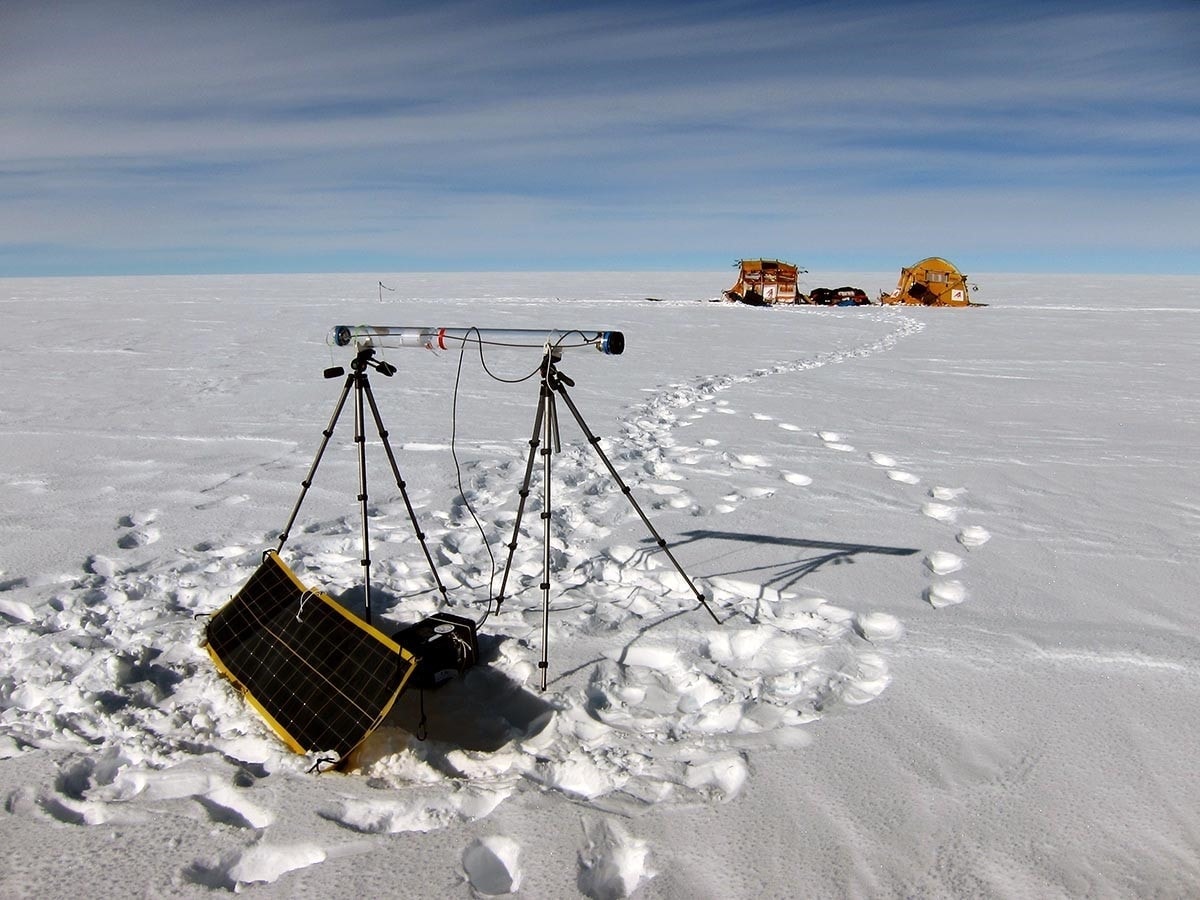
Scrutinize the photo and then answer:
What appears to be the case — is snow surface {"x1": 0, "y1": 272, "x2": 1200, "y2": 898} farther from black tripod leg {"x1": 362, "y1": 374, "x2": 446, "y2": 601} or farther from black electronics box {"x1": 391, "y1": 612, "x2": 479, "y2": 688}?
black tripod leg {"x1": 362, "y1": 374, "x2": 446, "y2": 601}

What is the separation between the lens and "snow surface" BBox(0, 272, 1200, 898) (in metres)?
2.12

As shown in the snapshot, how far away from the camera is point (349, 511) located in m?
4.93

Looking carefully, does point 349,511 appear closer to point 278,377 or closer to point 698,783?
point 698,783

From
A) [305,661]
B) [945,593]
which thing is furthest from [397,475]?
[945,593]

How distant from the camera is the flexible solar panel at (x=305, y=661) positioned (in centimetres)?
256

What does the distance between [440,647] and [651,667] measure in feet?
2.71

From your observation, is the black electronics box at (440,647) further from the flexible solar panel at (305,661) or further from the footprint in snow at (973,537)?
the footprint in snow at (973,537)

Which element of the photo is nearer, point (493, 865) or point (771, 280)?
point (493, 865)

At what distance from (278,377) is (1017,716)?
953cm

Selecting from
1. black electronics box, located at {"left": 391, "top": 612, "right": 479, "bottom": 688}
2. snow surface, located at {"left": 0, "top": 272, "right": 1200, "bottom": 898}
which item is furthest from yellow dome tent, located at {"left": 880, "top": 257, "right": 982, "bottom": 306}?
black electronics box, located at {"left": 391, "top": 612, "right": 479, "bottom": 688}

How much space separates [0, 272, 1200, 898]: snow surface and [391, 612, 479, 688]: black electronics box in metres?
0.07

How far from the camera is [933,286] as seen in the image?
1079 inches

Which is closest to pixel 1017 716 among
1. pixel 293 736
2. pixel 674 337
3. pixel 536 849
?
pixel 536 849

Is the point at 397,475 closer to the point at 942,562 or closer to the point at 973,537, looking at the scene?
the point at 942,562
